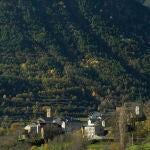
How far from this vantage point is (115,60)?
540 ft

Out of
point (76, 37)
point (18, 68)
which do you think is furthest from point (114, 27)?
point (18, 68)

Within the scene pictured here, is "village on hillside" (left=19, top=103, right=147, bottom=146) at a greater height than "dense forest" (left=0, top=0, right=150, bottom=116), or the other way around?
"dense forest" (left=0, top=0, right=150, bottom=116)

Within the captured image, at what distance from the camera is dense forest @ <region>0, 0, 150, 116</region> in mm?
A: 134250

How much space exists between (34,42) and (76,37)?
43.8 feet

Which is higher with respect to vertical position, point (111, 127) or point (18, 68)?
point (18, 68)

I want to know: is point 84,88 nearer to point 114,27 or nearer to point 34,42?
point 34,42

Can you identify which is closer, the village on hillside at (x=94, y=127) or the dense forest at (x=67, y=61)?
the village on hillside at (x=94, y=127)

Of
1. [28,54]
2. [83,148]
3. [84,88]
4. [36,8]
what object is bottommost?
[83,148]

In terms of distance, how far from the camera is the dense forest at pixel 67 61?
13425 centimetres

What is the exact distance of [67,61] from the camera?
16088 centimetres

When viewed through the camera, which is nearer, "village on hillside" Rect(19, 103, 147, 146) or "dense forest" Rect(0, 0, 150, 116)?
"village on hillside" Rect(19, 103, 147, 146)

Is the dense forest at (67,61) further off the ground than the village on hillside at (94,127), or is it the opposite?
the dense forest at (67,61)

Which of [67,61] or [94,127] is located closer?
[94,127]

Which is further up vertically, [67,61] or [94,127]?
[67,61]
